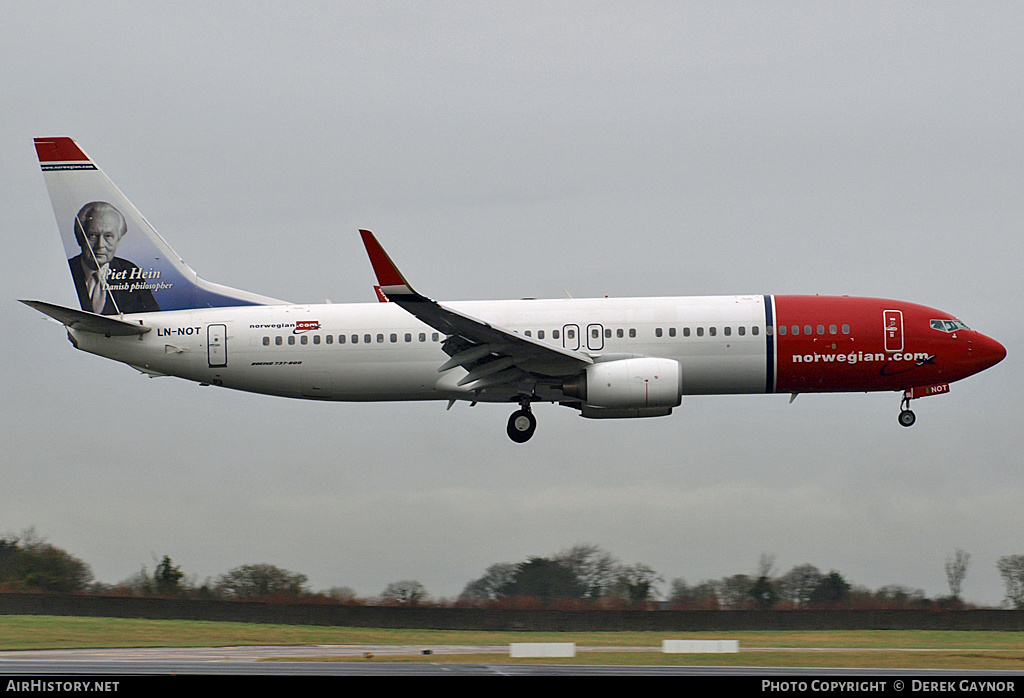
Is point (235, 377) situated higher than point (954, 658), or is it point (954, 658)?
point (235, 377)

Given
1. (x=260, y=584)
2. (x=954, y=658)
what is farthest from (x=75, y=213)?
(x=954, y=658)

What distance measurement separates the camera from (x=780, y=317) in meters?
36.3

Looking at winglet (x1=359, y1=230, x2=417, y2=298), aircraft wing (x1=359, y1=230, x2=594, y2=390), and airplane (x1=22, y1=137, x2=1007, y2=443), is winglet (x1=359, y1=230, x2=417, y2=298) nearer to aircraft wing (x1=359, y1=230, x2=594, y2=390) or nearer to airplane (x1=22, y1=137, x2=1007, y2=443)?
aircraft wing (x1=359, y1=230, x2=594, y2=390)

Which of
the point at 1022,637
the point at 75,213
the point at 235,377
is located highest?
the point at 75,213

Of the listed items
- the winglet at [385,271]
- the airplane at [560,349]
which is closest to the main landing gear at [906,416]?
the airplane at [560,349]

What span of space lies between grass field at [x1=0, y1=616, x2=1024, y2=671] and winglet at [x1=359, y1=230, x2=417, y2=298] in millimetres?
9612

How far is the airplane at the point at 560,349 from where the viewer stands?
117 feet

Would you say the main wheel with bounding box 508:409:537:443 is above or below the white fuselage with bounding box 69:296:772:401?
below

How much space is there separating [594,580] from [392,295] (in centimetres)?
1280

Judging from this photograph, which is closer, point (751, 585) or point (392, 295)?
point (392, 295)

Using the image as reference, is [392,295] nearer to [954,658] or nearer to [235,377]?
[235,377]

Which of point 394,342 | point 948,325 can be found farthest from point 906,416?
point 394,342

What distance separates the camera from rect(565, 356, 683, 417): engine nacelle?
34.8m

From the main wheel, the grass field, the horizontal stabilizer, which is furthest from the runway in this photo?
the horizontal stabilizer
